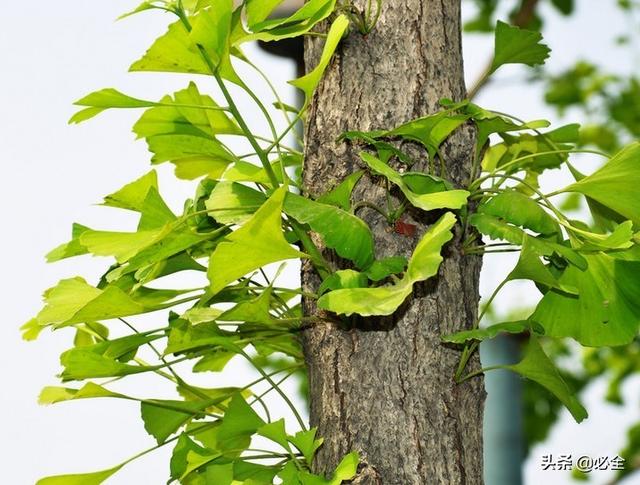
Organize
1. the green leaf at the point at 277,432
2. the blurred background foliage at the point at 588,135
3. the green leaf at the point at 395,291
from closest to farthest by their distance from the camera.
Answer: the green leaf at the point at 395,291 < the green leaf at the point at 277,432 < the blurred background foliage at the point at 588,135

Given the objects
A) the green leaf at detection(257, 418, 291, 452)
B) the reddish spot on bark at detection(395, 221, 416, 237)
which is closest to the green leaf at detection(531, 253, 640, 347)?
the reddish spot on bark at detection(395, 221, 416, 237)

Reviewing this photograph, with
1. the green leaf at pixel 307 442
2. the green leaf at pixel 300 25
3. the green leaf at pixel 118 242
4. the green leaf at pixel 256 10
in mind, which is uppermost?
the green leaf at pixel 256 10

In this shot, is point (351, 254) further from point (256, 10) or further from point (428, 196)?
point (256, 10)

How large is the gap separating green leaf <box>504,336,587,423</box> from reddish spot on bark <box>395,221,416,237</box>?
131mm

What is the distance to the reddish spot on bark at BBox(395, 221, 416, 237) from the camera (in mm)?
728

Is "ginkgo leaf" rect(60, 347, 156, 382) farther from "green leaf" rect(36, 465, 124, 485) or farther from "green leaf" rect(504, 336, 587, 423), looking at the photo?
"green leaf" rect(504, 336, 587, 423)

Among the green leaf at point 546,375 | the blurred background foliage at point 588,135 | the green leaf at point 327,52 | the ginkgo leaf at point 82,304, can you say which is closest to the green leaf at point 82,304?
the ginkgo leaf at point 82,304

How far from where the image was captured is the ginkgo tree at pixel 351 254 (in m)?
0.66

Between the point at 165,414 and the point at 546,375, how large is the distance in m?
0.34

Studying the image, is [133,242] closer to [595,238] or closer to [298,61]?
[595,238]

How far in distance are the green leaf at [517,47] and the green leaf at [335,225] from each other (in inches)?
10.4

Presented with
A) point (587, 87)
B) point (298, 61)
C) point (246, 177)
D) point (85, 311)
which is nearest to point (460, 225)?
point (246, 177)

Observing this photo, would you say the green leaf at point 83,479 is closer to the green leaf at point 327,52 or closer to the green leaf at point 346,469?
the green leaf at point 346,469

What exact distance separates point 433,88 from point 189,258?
10.2 inches
